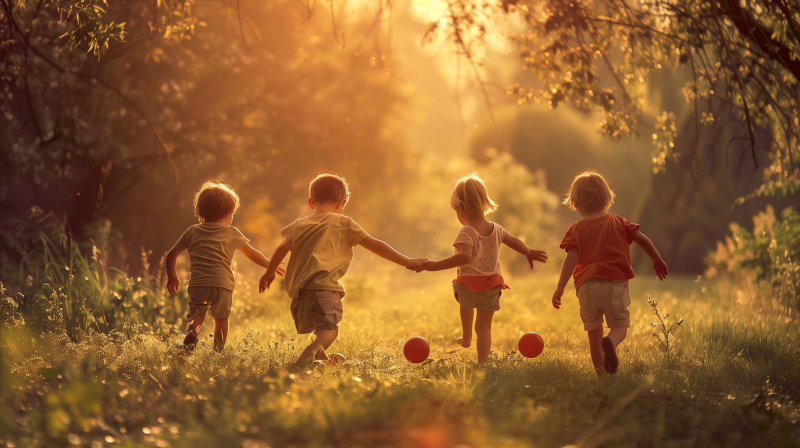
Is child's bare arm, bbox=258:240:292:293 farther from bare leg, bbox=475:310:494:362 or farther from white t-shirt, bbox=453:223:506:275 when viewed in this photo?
bare leg, bbox=475:310:494:362

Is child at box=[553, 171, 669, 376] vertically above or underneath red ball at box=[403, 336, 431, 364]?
above

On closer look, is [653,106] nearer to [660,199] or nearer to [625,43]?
[660,199]

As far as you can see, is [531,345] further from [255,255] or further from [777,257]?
[777,257]

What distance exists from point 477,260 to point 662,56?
11.3 ft

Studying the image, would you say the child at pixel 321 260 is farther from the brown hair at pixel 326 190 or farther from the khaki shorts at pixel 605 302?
the khaki shorts at pixel 605 302

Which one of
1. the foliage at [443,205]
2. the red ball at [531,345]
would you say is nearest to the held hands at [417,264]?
the red ball at [531,345]

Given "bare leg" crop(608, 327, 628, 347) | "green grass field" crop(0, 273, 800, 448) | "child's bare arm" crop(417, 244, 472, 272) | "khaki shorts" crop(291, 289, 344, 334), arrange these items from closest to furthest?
"green grass field" crop(0, 273, 800, 448), "bare leg" crop(608, 327, 628, 347), "khaki shorts" crop(291, 289, 344, 334), "child's bare arm" crop(417, 244, 472, 272)

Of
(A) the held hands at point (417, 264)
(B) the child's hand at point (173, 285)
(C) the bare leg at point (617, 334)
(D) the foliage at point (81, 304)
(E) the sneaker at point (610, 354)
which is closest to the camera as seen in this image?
(E) the sneaker at point (610, 354)

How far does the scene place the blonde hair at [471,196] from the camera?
5.54m

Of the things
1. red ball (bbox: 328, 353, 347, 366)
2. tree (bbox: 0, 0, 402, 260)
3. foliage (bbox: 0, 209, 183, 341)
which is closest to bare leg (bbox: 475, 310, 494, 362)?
red ball (bbox: 328, 353, 347, 366)

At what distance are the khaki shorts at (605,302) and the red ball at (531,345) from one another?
458 millimetres

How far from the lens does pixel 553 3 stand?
20.7ft

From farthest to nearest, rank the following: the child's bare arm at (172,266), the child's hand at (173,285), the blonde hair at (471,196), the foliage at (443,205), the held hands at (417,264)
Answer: the foliage at (443,205) → the child's bare arm at (172,266) → the child's hand at (173,285) → the blonde hair at (471,196) → the held hands at (417,264)

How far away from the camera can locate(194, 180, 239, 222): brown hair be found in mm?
5801
